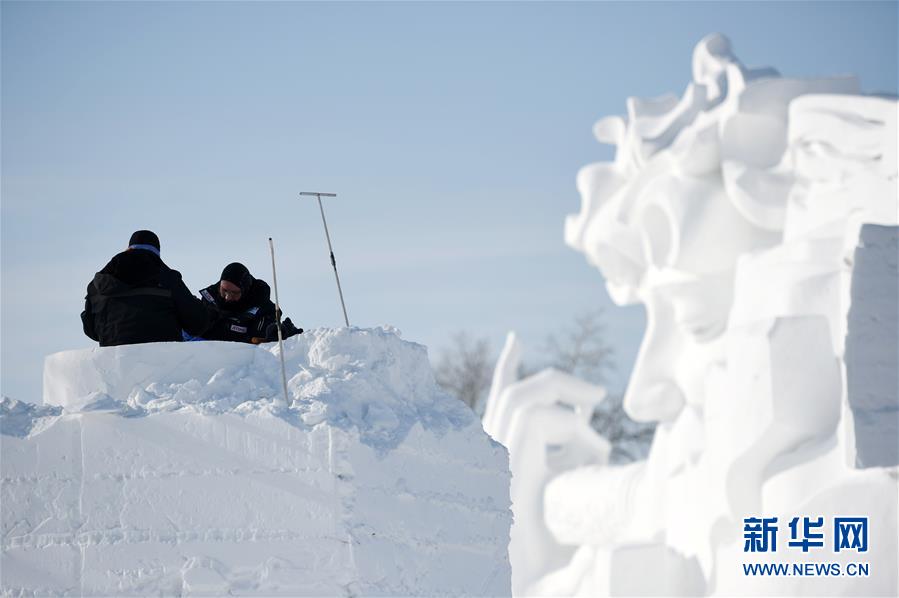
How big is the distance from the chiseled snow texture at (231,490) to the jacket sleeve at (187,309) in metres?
0.43

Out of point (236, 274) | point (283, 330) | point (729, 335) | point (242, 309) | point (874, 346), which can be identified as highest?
point (729, 335)

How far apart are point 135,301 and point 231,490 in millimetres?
1239

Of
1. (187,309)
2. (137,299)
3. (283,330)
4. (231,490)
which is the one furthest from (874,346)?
(231,490)

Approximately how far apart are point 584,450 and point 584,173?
10.8 feet

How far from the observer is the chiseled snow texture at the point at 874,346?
32.3ft

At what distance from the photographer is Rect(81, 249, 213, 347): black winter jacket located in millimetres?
5863

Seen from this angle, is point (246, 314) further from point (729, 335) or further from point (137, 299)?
point (729, 335)

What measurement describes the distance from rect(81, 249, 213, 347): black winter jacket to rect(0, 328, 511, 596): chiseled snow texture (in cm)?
36

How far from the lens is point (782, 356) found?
1070 centimetres

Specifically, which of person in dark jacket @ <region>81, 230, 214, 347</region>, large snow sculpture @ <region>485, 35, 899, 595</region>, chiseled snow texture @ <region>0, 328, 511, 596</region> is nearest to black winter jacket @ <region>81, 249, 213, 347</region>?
person in dark jacket @ <region>81, 230, 214, 347</region>

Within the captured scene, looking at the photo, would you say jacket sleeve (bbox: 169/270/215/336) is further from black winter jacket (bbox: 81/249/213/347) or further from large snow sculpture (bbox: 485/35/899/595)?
large snow sculpture (bbox: 485/35/899/595)

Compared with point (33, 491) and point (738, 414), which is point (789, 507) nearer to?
point (738, 414)

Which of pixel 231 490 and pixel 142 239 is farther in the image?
pixel 142 239

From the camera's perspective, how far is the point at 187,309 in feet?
19.6
